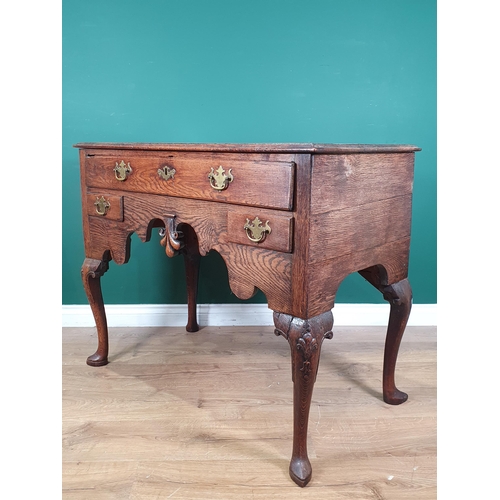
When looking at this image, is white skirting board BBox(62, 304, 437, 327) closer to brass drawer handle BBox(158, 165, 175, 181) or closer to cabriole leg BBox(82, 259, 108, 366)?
cabriole leg BBox(82, 259, 108, 366)

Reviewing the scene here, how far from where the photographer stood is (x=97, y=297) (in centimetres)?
207

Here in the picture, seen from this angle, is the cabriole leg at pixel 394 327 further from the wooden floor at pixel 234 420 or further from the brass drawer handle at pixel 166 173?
the brass drawer handle at pixel 166 173

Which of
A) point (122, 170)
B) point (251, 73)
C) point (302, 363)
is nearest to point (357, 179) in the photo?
point (302, 363)

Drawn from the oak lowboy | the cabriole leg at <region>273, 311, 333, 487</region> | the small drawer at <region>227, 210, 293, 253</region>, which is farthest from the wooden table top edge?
the cabriole leg at <region>273, 311, 333, 487</region>

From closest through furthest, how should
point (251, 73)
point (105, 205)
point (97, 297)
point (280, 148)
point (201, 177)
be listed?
point (280, 148) < point (201, 177) < point (105, 205) < point (97, 297) < point (251, 73)

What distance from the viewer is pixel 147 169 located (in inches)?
68.7

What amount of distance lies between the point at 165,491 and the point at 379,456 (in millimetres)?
637

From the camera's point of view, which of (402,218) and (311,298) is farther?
(402,218)

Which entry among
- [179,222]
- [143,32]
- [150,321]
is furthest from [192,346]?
[143,32]

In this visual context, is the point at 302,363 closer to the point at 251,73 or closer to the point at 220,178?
the point at 220,178

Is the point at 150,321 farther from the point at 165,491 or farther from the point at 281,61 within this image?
the point at 281,61

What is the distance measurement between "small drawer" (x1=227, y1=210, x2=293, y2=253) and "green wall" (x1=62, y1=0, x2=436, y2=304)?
99cm

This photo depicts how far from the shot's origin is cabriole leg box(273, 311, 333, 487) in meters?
1.35

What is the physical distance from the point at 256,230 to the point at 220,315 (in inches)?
48.4
